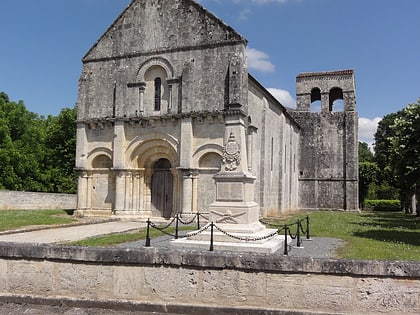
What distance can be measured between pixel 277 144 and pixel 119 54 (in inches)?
512

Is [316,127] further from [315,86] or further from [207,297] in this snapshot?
[207,297]

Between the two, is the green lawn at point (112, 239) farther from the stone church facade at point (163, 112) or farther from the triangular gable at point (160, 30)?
the triangular gable at point (160, 30)

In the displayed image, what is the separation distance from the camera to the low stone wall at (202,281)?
4859 mm

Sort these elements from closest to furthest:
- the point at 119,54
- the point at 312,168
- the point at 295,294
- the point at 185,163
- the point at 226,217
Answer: the point at 295,294 < the point at 226,217 < the point at 185,163 < the point at 119,54 < the point at 312,168

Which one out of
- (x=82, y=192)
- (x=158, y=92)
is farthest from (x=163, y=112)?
(x=82, y=192)

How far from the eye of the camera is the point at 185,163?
20.6m

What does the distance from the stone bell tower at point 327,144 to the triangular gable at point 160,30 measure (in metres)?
20.3

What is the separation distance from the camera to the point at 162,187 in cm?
2281

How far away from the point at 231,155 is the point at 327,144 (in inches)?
1137

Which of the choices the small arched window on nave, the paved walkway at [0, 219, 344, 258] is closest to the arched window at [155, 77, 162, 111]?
the small arched window on nave

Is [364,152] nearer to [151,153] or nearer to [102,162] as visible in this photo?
[151,153]

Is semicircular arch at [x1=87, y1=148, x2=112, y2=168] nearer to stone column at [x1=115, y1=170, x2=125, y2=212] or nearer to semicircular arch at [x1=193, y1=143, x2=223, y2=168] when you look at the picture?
stone column at [x1=115, y1=170, x2=125, y2=212]

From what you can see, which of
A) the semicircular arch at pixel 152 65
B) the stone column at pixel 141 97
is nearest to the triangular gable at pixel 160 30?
the semicircular arch at pixel 152 65

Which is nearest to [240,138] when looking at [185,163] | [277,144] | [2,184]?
[185,163]
